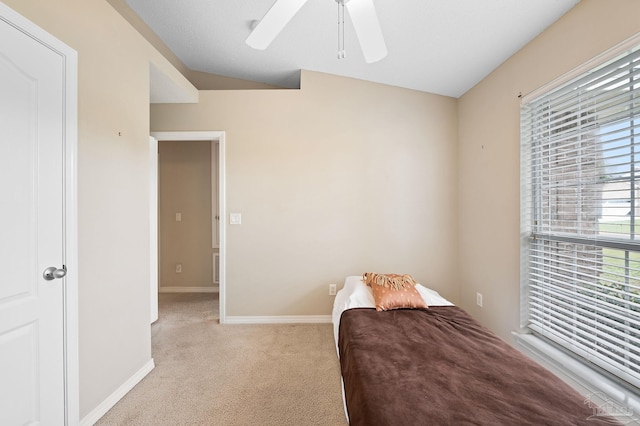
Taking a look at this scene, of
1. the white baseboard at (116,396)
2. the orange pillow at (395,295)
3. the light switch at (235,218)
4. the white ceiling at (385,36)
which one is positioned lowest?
the white baseboard at (116,396)

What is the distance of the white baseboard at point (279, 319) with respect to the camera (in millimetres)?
2771

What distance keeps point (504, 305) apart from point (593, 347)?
2.05ft

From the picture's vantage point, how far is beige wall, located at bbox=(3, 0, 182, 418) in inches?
57.1

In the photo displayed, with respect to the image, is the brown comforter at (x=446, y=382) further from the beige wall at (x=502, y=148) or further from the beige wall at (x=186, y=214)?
the beige wall at (x=186, y=214)

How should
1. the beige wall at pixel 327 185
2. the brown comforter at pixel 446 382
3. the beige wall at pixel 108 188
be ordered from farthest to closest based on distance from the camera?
the beige wall at pixel 327 185, the beige wall at pixel 108 188, the brown comforter at pixel 446 382

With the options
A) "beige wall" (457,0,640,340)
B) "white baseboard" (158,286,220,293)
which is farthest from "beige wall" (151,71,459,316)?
"white baseboard" (158,286,220,293)

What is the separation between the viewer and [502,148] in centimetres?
215

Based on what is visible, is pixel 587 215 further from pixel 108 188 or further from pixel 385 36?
pixel 108 188

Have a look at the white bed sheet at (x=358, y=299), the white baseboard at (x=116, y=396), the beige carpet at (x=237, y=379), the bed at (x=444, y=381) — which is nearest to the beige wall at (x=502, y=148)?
the white bed sheet at (x=358, y=299)

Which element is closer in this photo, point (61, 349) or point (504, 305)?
point (61, 349)

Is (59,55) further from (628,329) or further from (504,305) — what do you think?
(504,305)

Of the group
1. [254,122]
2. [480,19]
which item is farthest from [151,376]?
[480,19]

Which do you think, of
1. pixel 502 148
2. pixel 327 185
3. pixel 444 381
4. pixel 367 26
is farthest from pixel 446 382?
pixel 327 185

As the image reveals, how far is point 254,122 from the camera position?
2762 mm
